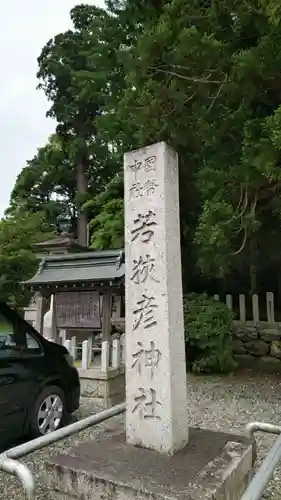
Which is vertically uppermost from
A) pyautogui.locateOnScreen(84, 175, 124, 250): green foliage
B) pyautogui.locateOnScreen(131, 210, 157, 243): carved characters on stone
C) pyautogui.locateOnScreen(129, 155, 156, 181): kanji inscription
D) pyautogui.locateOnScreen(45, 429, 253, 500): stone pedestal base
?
pyautogui.locateOnScreen(84, 175, 124, 250): green foliage

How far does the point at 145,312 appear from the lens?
288 centimetres

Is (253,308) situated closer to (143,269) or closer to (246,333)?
(246,333)

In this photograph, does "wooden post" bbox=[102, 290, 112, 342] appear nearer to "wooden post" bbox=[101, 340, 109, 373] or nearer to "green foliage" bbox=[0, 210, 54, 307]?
"wooden post" bbox=[101, 340, 109, 373]

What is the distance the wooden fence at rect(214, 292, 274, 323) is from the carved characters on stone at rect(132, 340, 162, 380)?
6318 mm

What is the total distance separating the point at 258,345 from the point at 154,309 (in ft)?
23.7

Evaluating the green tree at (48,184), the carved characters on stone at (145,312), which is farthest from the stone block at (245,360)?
the green tree at (48,184)

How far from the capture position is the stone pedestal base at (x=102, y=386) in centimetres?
609

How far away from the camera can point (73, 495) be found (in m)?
2.47

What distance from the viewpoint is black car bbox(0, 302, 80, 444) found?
13.2ft

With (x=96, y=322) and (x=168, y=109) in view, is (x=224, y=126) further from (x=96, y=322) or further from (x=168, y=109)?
(x=96, y=322)

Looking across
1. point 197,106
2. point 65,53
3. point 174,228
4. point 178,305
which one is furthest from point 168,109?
point 65,53

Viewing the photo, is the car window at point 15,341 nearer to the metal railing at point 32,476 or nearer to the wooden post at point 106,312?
the metal railing at point 32,476

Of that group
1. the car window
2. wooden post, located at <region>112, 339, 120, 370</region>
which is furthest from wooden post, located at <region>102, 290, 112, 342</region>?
the car window

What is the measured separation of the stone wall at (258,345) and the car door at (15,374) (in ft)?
19.4
